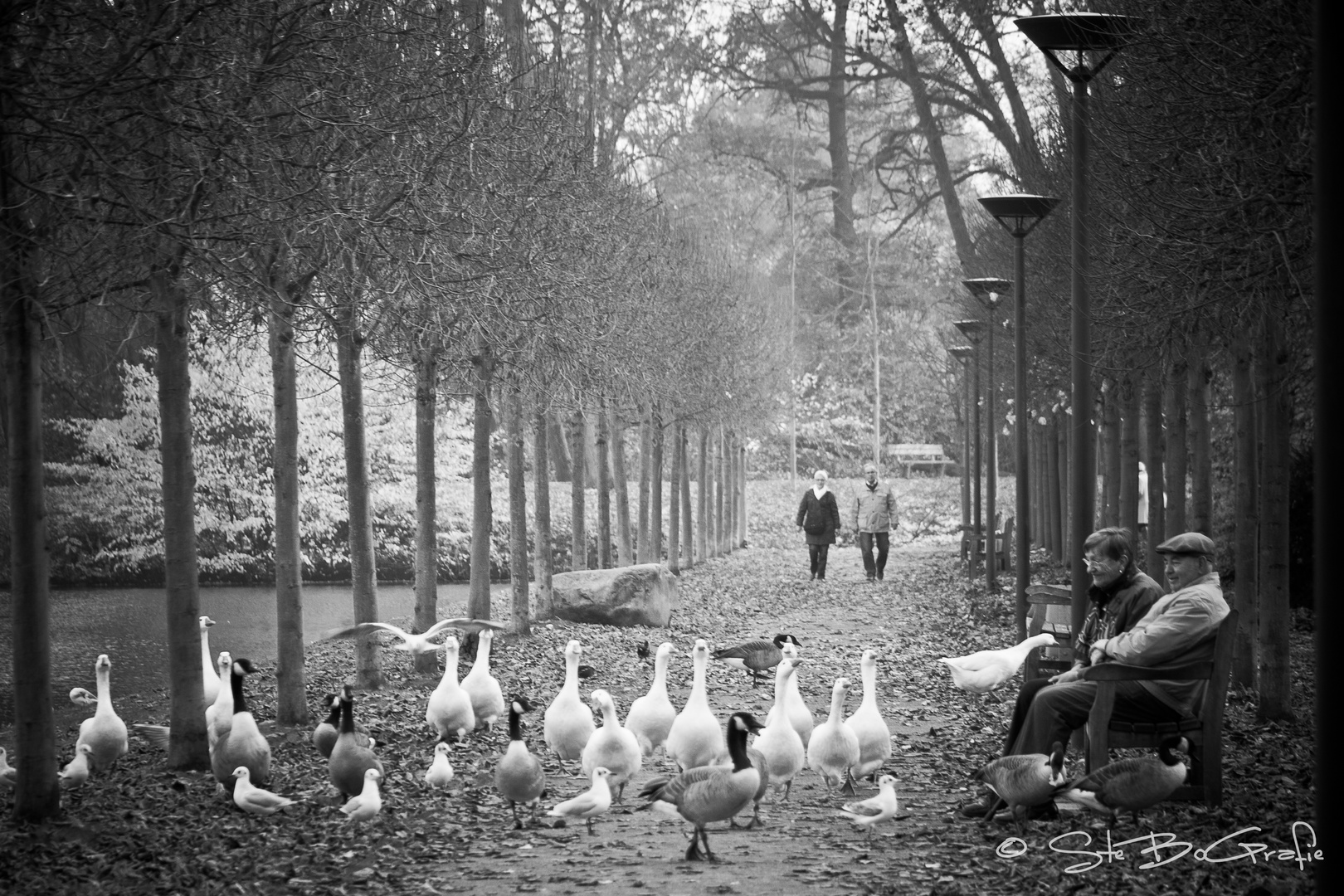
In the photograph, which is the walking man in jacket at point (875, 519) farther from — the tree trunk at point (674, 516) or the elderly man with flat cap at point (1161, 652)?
the elderly man with flat cap at point (1161, 652)

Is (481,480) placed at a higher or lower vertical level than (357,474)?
lower

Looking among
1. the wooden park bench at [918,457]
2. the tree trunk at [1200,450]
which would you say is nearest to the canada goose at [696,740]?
the tree trunk at [1200,450]

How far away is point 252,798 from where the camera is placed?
799 cm

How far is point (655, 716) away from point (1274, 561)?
17.4ft

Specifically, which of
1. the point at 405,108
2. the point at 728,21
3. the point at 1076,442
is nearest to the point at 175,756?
the point at 405,108

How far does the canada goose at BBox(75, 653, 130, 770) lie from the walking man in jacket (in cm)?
2200

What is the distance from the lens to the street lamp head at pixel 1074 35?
10.6m

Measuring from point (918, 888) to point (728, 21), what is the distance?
73.7ft

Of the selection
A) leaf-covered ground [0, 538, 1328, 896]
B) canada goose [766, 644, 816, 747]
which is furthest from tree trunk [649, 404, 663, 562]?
canada goose [766, 644, 816, 747]

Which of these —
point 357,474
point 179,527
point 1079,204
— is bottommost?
point 179,527

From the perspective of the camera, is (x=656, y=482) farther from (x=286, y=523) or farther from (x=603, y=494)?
(x=286, y=523)

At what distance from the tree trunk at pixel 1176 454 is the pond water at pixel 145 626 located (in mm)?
11923

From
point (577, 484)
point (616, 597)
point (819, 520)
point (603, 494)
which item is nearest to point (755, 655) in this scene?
point (616, 597)

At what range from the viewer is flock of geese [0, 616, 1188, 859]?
7492mm
